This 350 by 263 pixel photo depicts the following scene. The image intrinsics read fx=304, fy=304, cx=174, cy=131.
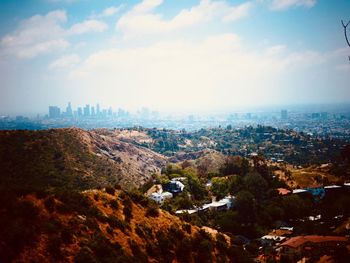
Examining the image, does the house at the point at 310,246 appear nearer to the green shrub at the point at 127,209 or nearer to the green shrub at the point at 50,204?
the green shrub at the point at 127,209

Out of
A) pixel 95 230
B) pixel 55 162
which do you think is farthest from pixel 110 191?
pixel 55 162

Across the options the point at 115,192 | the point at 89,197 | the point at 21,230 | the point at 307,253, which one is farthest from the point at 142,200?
the point at 307,253

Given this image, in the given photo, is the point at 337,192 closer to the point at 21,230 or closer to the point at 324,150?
the point at 21,230

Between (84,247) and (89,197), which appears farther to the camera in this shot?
(89,197)

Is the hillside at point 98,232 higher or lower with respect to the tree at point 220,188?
higher

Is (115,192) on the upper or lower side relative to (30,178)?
upper

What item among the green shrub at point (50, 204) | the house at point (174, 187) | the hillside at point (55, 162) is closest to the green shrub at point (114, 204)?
the green shrub at point (50, 204)

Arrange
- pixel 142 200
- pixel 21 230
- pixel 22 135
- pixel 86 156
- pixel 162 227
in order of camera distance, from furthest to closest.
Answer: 1. pixel 86 156
2. pixel 22 135
3. pixel 142 200
4. pixel 162 227
5. pixel 21 230

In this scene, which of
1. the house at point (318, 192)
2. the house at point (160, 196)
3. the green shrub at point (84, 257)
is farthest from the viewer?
the house at point (318, 192)

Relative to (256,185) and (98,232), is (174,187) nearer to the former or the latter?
(256,185)
